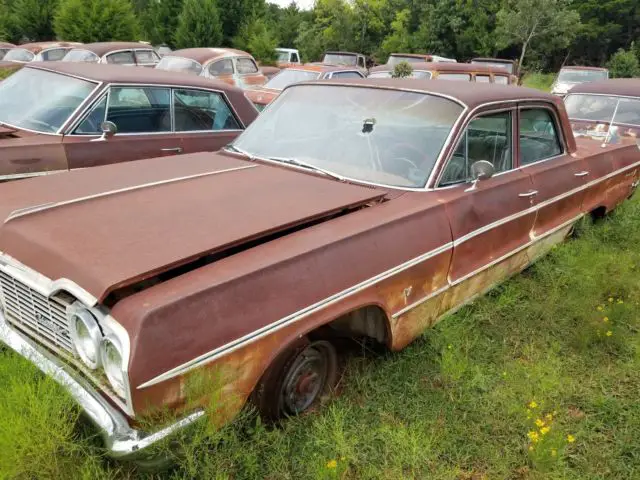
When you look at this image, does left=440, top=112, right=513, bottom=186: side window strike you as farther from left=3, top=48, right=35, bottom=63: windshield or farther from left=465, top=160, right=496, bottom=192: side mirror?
left=3, top=48, right=35, bottom=63: windshield

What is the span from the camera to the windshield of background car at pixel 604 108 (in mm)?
7824

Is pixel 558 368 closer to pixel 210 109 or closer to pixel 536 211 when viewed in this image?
pixel 536 211

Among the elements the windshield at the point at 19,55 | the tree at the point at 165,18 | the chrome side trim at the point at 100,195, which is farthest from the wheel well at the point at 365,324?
the tree at the point at 165,18

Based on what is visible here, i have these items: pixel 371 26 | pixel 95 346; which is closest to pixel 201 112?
pixel 95 346

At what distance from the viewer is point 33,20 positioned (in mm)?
24859

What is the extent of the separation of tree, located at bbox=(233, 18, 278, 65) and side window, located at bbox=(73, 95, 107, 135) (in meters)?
19.6

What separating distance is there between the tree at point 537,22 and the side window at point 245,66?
17.8 meters

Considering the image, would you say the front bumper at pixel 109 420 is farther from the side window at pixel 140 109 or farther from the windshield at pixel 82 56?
the windshield at pixel 82 56

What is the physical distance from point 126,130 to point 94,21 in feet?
67.2

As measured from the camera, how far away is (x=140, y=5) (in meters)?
35.8

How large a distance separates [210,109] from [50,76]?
1.58 meters

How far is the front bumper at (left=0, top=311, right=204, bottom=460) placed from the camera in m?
1.95

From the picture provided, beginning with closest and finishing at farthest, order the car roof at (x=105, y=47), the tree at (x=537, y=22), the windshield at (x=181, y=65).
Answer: the windshield at (x=181, y=65) < the car roof at (x=105, y=47) < the tree at (x=537, y=22)

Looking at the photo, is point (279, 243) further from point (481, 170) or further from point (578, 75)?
point (578, 75)
